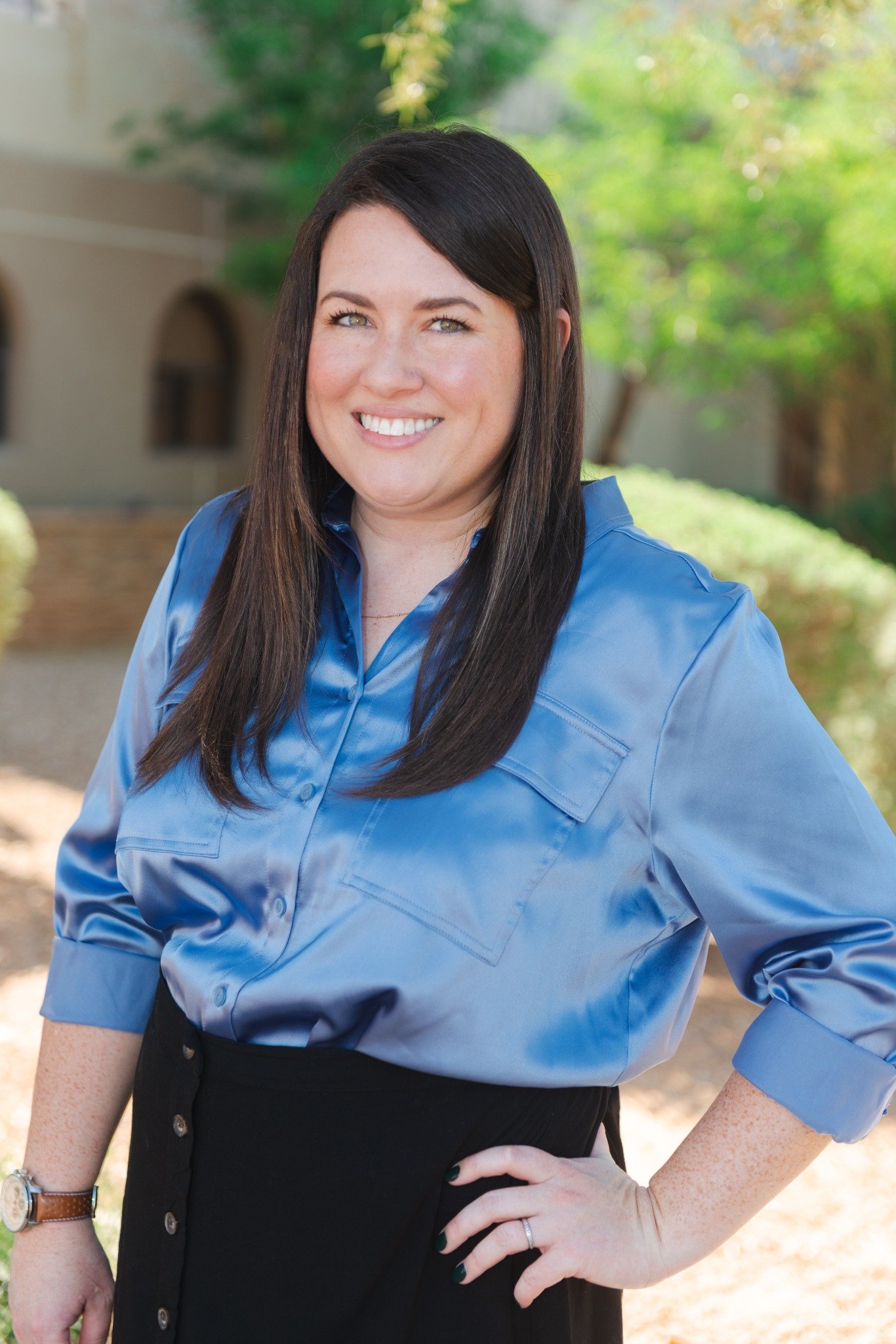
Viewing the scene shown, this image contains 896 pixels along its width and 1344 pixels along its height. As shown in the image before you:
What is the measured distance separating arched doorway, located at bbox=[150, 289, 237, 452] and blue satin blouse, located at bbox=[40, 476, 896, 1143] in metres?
15.0

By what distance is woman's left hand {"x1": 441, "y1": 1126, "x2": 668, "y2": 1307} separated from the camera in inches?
55.5

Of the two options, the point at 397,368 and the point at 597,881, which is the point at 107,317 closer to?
the point at 397,368

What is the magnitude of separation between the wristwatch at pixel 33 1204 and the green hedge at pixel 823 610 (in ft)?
11.9

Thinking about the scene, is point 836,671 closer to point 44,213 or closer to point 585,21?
point 44,213

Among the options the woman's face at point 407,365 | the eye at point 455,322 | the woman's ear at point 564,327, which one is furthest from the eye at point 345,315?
the woman's ear at point 564,327

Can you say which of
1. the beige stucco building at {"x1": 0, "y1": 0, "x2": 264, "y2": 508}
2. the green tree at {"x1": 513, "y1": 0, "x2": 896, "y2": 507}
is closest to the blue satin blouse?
the green tree at {"x1": 513, "y1": 0, "x2": 896, "y2": 507}

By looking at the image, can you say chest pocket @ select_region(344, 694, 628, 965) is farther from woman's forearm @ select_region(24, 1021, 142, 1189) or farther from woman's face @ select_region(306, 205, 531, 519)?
woman's forearm @ select_region(24, 1021, 142, 1189)

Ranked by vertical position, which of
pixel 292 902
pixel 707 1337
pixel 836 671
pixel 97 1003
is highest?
pixel 292 902

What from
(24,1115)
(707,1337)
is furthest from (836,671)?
(24,1115)

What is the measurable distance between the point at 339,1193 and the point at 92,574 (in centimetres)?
1159

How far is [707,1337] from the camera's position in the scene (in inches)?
117

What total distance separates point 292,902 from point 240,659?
349 mm

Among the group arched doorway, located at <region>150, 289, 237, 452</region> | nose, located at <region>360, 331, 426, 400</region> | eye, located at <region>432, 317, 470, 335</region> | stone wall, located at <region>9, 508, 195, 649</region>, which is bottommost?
stone wall, located at <region>9, 508, 195, 649</region>

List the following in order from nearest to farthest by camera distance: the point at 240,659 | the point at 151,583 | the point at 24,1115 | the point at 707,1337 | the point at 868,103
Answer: the point at 240,659, the point at 707,1337, the point at 24,1115, the point at 868,103, the point at 151,583
